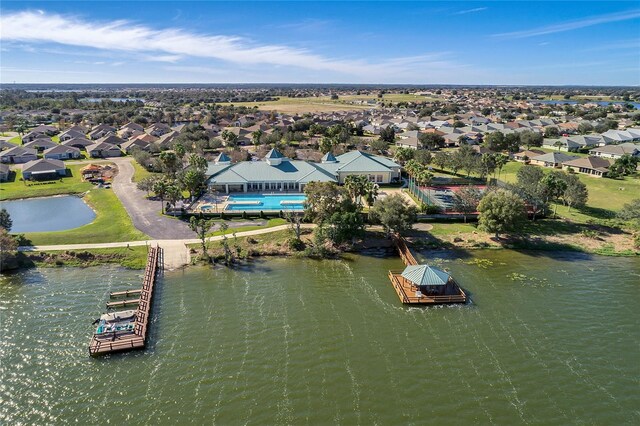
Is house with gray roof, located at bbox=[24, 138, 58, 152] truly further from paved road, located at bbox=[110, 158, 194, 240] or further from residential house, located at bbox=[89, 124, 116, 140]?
paved road, located at bbox=[110, 158, 194, 240]

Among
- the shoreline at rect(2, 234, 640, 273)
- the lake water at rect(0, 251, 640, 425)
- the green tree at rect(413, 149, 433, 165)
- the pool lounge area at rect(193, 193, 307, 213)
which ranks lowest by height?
the lake water at rect(0, 251, 640, 425)

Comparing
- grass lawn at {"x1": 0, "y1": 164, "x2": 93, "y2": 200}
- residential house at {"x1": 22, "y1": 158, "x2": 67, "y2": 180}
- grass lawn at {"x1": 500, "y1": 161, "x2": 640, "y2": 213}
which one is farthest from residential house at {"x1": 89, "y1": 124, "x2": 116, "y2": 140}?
grass lawn at {"x1": 500, "y1": 161, "x2": 640, "y2": 213}

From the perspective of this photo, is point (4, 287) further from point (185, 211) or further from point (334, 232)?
point (334, 232)

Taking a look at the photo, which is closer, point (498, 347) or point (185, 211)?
point (498, 347)

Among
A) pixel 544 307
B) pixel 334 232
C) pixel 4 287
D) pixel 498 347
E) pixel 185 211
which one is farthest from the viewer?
pixel 185 211

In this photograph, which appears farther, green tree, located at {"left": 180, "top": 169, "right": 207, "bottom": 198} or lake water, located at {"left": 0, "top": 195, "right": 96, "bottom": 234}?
green tree, located at {"left": 180, "top": 169, "right": 207, "bottom": 198}

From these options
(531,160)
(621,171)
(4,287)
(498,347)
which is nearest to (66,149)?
(4,287)

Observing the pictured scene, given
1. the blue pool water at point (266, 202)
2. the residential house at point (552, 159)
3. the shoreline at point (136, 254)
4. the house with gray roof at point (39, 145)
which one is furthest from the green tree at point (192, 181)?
the residential house at point (552, 159)
